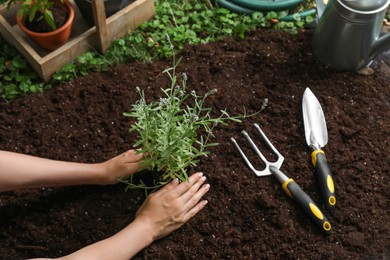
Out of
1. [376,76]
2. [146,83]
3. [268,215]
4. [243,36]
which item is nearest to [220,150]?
[268,215]

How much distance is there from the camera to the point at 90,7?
5.90 feet

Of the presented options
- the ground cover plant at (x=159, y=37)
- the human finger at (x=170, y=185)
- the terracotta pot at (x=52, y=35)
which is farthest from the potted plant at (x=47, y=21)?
the human finger at (x=170, y=185)

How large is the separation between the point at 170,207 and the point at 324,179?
1.58 ft

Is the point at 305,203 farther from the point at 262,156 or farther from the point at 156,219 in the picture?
the point at 156,219

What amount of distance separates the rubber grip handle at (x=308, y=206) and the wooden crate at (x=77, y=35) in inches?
35.2

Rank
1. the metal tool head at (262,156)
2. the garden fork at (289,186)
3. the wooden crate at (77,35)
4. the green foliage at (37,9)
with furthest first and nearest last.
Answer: the wooden crate at (77,35)
the green foliage at (37,9)
the metal tool head at (262,156)
the garden fork at (289,186)

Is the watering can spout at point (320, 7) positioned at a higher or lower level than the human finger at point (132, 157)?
higher

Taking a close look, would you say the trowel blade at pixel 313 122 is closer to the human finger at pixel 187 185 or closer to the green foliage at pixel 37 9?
the human finger at pixel 187 185

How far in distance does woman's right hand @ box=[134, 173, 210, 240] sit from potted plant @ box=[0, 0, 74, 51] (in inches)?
28.9

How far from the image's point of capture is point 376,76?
1.80 meters

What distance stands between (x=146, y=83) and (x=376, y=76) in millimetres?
851

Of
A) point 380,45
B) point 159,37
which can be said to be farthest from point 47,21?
point 380,45

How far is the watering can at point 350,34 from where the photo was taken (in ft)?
5.22

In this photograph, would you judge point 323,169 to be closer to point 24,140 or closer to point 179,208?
point 179,208
